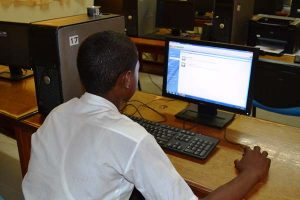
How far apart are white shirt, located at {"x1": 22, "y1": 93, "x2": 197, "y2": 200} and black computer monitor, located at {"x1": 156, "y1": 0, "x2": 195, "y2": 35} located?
2748 mm

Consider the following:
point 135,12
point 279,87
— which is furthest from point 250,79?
point 135,12

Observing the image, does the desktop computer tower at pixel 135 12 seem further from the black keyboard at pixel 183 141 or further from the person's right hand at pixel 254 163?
the person's right hand at pixel 254 163

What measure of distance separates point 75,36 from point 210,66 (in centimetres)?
59

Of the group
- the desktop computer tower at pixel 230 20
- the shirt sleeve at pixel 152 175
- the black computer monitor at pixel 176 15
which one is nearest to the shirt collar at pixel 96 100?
the shirt sleeve at pixel 152 175

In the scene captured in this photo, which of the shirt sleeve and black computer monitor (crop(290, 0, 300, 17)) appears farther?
black computer monitor (crop(290, 0, 300, 17))

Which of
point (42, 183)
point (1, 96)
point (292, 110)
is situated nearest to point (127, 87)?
point (42, 183)

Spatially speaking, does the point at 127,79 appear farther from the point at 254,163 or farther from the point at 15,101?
the point at 15,101

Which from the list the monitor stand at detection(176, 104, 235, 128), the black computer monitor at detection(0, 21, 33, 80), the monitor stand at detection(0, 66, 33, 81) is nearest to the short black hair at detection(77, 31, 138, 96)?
the monitor stand at detection(176, 104, 235, 128)

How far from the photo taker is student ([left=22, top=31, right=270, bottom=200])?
0.90 m

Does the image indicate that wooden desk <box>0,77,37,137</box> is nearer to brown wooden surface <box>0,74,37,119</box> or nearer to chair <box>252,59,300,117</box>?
brown wooden surface <box>0,74,37,119</box>

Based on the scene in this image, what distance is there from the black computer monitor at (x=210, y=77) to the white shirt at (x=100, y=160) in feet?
2.00

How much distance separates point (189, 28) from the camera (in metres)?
3.61

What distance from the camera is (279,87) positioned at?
6.70 feet

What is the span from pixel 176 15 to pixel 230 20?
0.79 metres
